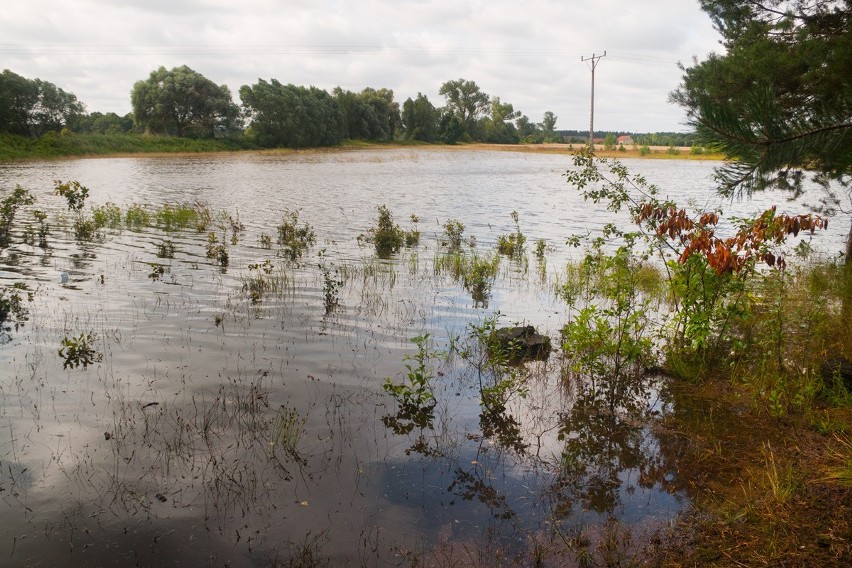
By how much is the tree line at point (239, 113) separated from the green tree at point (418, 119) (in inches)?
8.7

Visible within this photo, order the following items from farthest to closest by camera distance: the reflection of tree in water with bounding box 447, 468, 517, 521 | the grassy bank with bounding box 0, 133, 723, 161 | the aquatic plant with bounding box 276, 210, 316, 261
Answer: the grassy bank with bounding box 0, 133, 723, 161, the aquatic plant with bounding box 276, 210, 316, 261, the reflection of tree in water with bounding box 447, 468, 517, 521

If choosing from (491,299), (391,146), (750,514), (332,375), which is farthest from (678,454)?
(391,146)

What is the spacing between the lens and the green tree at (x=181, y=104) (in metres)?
82.1

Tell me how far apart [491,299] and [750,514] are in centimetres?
781

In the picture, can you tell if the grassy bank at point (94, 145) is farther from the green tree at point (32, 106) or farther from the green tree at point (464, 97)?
the green tree at point (464, 97)

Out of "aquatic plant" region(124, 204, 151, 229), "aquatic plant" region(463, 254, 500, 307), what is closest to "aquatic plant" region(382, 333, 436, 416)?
"aquatic plant" region(463, 254, 500, 307)

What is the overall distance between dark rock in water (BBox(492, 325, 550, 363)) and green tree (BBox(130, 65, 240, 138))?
84431 mm

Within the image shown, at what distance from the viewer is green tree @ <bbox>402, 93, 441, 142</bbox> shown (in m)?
132

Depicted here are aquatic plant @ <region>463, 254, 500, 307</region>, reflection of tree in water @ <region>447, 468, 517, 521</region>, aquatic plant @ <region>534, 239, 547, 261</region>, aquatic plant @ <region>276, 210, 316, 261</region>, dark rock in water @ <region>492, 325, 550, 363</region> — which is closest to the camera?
reflection of tree in water @ <region>447, 468, 517, 521</region>

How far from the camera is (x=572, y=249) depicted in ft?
60.7

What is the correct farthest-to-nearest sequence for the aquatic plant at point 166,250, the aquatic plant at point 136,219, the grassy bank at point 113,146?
the grassy bank at point 113,146
the aquatic plant at point 136,219
the aquatic plant at point 166,250

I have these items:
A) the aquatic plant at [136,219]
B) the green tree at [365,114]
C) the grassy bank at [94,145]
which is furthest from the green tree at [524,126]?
the aquatic plant at [136,219]

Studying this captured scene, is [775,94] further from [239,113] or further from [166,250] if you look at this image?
[239,113]

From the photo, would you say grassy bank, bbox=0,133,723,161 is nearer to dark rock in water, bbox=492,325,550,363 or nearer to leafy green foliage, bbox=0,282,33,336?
dark rock in water, bbox=492,325,550,363
